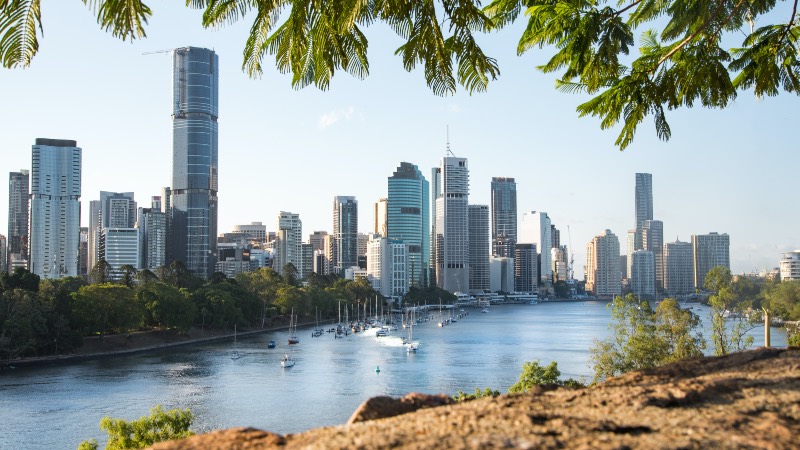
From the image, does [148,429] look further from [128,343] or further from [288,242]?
[288,242]

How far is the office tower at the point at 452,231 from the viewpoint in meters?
167

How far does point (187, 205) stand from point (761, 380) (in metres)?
137

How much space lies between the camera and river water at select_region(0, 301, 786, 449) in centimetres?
2580

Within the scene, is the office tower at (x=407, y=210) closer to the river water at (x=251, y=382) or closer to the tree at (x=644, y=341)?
the river water at (x=251, y=382)

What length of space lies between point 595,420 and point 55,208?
130 m

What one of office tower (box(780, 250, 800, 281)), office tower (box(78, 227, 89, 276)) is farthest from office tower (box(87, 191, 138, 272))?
office tower (box(780, 250, 800, 281))

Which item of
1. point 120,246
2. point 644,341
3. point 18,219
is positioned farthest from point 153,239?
point 644,341

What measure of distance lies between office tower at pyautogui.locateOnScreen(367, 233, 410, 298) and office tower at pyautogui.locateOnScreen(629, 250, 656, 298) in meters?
60.9

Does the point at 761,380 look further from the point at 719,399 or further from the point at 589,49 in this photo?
the point at 589,49

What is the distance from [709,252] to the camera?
162m

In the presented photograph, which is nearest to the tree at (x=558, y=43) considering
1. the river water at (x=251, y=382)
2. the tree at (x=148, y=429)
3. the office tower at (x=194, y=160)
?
the tree at (x=148, y=429)

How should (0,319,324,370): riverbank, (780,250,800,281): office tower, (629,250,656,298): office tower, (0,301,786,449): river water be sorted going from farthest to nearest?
(629,250,656,298): office tower, (780,250,800,281): office tower, (0,319,324,370): riverbank, (0,301,786,449): river water

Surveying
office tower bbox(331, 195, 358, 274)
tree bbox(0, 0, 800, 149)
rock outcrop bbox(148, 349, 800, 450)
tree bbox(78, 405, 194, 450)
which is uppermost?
office tower bbox(331, 195, 358, 274)

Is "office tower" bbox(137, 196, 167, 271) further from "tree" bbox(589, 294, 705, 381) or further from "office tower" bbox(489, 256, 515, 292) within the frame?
"tree" bbox(589, 294, 705, 381)
